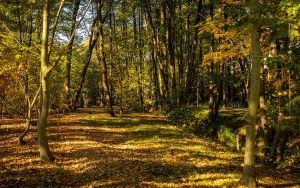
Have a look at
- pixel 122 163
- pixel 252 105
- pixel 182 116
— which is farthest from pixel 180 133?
pixel 252 105

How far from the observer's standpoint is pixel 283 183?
14477 millimetres

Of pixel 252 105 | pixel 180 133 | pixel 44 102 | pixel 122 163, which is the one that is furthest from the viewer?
pixel 180 133

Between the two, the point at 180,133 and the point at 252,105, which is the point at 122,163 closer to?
the point at 252,105

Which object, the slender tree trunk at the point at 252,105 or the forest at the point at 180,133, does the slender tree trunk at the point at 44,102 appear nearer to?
the forest at the point at 180,133

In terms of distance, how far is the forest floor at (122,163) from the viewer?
13.7 metres

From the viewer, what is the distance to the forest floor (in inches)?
540

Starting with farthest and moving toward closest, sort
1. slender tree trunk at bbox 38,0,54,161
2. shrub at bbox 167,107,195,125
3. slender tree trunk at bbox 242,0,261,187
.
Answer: shrub at bbox 167,107,195,125
slender tree trunk at bbox 38,0,54,161
slender tree trunk at bbox 242,0,261,187

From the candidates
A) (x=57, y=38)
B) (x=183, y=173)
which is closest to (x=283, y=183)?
(x=183, y=173)

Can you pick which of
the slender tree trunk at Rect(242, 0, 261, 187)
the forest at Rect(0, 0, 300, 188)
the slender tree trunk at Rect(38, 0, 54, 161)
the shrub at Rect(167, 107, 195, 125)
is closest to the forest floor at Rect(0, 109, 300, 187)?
the forest at Rect(0, 0, 300, 188)

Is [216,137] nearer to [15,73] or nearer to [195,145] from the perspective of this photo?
[195,145]

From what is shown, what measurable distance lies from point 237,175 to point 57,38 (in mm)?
34909

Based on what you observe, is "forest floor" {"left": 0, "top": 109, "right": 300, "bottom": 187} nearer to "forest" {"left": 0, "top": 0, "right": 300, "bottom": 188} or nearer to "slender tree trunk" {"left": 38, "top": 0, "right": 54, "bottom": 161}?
"forest" {"left": 0, "top": 0, "right": 300, "bottom": 188}

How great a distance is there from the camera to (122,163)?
628 inches

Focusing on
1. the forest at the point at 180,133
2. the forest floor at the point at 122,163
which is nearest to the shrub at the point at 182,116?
the forest at the point at 180,133
